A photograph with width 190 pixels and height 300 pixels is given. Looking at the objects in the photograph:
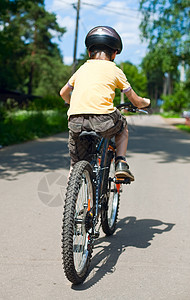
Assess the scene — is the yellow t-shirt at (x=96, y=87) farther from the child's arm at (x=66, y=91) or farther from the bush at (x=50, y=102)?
the bush at (x=50, y=102)

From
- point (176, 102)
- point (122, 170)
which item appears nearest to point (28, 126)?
point (122, 170)

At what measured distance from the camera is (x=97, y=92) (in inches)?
134

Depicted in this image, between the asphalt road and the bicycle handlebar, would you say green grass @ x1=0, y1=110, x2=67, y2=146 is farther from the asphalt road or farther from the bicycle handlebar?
the bicycle handlebar

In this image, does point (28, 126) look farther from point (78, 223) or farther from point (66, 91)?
point (78, 223)

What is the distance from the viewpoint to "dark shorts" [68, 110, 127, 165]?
3.38 metres

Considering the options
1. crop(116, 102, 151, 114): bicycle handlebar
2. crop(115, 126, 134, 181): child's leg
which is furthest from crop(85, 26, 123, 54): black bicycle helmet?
crop(115, 126, 134, 181): child's leg

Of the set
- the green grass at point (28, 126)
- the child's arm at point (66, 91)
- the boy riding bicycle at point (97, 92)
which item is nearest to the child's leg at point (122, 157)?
the boy riding bicycle at point (97, 92)

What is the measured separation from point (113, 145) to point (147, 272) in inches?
45.9

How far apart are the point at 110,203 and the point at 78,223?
1.46 m

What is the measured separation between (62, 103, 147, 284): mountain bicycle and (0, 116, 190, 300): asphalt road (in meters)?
0.19

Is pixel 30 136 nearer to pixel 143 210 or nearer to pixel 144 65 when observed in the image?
pixel 143 210

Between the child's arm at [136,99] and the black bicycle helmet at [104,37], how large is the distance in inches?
15.7

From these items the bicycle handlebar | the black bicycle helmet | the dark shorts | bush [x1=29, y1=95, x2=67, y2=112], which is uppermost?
the black bicycle helmet

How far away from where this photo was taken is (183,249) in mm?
4027
